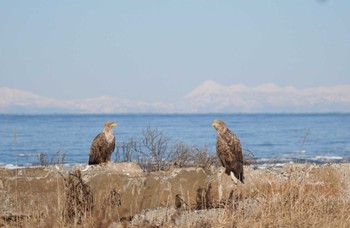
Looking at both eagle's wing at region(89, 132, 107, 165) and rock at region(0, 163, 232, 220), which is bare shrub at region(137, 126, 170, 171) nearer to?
eagle's wing at region(89, 132, 107, 165)

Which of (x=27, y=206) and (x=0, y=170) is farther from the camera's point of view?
(x=0, y=170)

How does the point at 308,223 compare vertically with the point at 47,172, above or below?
below

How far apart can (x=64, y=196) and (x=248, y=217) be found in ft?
7.25

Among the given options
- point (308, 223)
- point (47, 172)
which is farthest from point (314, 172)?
point (47, 172)

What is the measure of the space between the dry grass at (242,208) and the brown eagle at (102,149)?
340cm

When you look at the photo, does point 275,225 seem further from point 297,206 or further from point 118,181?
point 118,181

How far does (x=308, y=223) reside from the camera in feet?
30.5

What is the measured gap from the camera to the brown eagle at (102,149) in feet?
45.3

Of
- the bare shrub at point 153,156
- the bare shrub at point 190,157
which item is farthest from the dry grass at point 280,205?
the bare shrub at point 190,157

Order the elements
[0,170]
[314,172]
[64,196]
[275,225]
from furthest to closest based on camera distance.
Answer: [314,172] < [0,170] < [275,225] < [64,196]

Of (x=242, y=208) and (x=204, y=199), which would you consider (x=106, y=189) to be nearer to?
(x=204, y=199)

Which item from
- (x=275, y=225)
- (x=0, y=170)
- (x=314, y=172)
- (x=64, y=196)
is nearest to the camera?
(x=64, y=196)

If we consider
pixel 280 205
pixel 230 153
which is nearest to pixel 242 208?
pixel 280 205

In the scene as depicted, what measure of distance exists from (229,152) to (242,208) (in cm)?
231
